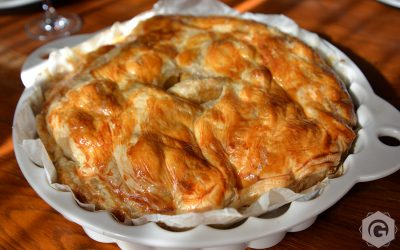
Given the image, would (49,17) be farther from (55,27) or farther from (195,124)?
(195,124)

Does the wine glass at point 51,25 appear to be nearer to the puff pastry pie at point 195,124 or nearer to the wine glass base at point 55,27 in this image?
the wine glass base at point 55,27

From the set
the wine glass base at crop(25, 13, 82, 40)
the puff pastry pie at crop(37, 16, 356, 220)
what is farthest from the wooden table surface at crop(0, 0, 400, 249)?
the puff pastry pie at crop(37, 16, 356, 220)

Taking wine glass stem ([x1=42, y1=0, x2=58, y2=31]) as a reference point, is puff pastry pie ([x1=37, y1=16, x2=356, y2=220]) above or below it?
above

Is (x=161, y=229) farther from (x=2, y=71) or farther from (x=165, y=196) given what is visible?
(x=2, y=71)

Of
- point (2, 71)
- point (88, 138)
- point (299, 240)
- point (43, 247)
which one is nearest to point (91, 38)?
point (2, 71)

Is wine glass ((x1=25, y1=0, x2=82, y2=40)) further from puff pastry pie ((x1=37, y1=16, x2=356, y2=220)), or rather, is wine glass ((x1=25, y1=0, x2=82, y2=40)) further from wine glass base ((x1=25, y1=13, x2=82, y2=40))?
puff pastry pie ((x1=37, y1=16, x2=356, y2=220))

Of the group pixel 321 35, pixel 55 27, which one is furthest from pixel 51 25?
pixel 321 35
